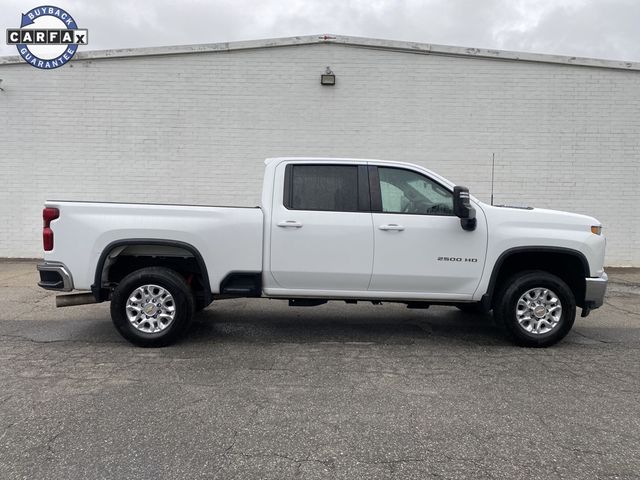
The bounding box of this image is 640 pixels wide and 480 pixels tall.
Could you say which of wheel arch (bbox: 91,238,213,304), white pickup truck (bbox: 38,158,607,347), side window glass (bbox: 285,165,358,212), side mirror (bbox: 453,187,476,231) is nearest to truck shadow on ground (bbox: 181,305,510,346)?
white pickup truck (bbox: 38,158,607,347)

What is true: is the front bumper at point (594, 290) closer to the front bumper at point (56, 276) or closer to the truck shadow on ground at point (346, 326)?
the truck shadow on ground at point (346, 326)

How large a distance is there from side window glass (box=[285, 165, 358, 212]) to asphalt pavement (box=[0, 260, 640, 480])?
5.05 ft

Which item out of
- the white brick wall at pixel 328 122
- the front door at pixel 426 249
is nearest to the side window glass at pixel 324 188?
the front door at pixel 426 249

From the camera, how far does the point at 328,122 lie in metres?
10.7

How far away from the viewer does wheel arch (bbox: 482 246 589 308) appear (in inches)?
203

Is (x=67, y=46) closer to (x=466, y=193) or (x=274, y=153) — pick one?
(x=274, y=153)

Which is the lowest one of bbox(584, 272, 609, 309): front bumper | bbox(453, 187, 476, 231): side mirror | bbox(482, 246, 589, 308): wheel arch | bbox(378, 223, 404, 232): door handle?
bbox(584, 272, 609, 309): front bumper

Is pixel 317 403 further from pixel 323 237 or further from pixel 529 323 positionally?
pixel 529 323

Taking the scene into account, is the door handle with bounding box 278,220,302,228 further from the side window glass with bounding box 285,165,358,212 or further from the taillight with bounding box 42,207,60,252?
the taillight with bounding box 42,207,60,252

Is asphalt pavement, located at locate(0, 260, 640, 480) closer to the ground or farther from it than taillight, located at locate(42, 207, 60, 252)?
closer to the ground

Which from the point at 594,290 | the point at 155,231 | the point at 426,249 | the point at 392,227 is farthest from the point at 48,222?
the point at 594,290

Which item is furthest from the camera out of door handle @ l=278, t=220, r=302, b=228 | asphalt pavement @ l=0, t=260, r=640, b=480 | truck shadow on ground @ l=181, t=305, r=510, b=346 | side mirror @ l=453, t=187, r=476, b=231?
Answer: truck shadow on ground @ l=181, t=305, r=510, b=346

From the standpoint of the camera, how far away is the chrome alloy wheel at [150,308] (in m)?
5.05

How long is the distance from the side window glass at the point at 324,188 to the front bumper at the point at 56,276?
240cm
